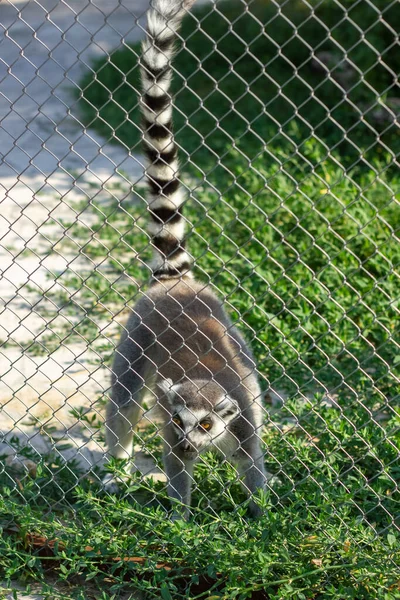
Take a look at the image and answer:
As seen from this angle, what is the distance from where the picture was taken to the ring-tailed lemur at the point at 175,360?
11.4 ft

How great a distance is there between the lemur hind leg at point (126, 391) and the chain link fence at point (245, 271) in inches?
3.1

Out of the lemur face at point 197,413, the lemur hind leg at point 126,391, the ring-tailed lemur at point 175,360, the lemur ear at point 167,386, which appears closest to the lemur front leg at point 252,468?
the ring-tailed lemur at point 175,360

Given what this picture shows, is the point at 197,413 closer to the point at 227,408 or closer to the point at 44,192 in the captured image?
the point at 227,408

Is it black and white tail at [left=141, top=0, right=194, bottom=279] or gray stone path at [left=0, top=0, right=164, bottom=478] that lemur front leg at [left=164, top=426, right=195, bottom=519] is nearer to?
gray stone path at [left=0, top=0, right=164, bottom=478]

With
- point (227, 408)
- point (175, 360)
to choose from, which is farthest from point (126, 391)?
point (227, 408)

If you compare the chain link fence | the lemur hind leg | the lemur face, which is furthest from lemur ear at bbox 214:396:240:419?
the lemur hind leg

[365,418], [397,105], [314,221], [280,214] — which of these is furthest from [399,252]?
[397,105]

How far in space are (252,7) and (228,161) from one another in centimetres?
477

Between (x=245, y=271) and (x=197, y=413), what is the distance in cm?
229

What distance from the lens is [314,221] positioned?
588cm

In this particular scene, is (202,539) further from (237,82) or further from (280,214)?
(237,82)

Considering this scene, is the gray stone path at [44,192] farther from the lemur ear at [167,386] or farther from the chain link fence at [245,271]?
the lemur ear at [167,386]

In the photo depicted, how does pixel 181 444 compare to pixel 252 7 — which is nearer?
pixel 181 444

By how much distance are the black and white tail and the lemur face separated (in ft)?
2.14
